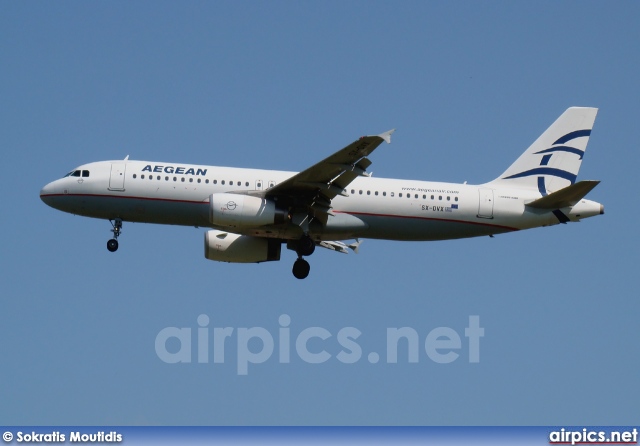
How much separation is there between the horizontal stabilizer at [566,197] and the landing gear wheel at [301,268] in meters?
9.24

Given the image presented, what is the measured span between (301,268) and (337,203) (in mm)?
3417

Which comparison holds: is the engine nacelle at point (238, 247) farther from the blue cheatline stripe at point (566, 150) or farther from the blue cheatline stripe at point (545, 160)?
the blue cheatline stripe at point (566, 150)

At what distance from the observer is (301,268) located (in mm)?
49750

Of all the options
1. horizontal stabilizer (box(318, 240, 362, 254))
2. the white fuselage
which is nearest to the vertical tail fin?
the white fuselage

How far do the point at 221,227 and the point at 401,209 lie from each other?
7076mm

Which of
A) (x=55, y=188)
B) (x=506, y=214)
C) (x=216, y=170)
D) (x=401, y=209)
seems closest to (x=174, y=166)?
(x=216, y=170)

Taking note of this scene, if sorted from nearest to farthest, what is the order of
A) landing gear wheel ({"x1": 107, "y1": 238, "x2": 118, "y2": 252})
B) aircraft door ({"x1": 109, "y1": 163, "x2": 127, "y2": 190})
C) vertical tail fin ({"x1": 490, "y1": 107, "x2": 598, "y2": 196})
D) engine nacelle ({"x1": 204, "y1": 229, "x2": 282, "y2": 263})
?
aircraft door ({"x1": 109, "y1": 163, "x2": 127, "y2": 190}) < landing gear wheel ({"x1": 107, "y1": 238, "x2": 118, "y2": 252}) < vertical tail fin ({"x1": 490, "y1": 107, "x2": 598, "y2": 196}) < engine nacelle ({"x1": 204, "y1": 229, "x2": 282, "y2": 263})

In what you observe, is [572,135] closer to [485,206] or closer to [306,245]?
[485,206]

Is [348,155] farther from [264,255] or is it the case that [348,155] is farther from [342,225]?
[264,255]

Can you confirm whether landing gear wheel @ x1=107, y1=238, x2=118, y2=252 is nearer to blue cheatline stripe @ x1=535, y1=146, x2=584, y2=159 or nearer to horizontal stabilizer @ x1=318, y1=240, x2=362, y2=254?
horizontal stabilizer @ x1=318, y1=240, x2=362, y2=254

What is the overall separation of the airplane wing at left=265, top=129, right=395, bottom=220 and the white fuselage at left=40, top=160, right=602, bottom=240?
3.51ft

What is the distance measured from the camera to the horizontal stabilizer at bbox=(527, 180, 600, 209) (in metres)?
46.3

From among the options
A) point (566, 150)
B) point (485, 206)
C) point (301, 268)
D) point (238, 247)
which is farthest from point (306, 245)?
point (566, 150)

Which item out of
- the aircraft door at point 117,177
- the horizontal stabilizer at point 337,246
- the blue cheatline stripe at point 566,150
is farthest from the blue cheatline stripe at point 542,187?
the aircraft door at point 117,177
